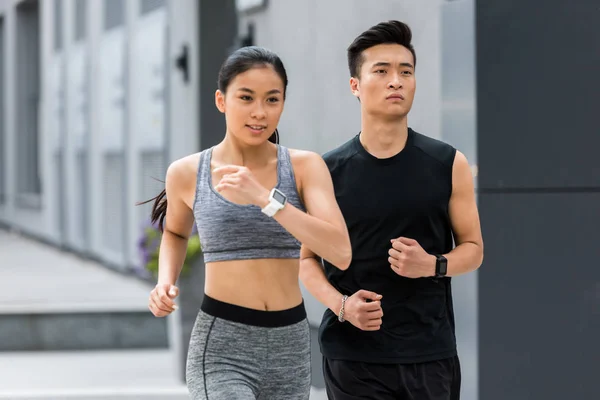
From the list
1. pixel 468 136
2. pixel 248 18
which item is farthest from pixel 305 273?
pixel 248 18

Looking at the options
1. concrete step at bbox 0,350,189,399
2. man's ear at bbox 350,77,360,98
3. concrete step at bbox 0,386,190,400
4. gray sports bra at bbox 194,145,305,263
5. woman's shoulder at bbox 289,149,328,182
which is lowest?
concrete step at bbox 0,350,189,399

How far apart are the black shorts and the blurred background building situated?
4.78ft

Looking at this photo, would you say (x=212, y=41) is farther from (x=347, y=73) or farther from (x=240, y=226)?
(x=240, y=226)

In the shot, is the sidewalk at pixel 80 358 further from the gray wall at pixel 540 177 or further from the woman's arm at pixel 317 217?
the woman's arm at pixel 317 217

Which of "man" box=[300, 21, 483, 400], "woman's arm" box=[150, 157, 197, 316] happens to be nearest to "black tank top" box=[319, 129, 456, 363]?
"man" box=[300, 21, 483, 400]

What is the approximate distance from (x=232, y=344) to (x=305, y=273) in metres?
0.45

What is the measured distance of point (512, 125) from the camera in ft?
15.4

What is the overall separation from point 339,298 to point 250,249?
1.22ft

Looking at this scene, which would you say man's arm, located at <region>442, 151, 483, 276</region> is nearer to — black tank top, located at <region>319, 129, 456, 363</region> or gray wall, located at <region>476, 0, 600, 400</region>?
black tank top, located at <region>319, 129, 456, 363</region>

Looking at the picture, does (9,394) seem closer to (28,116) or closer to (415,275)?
(415,275)

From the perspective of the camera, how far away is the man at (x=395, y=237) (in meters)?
3.24

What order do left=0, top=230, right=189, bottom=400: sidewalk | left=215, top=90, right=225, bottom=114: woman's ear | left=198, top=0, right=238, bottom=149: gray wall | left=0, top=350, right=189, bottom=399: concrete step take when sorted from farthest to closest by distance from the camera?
→ left=198, top=0, right=238, bottom=149: gray wall < left=0, top=230, right=189, bottom=400: sidewalk < left=0, top=350, right=189, bottom=399: concrete step < left=215, top=90, right=225, bottom=114: woman's ear

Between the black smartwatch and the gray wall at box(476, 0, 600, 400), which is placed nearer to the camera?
the black smartwatch

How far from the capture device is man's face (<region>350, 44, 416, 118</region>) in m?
3.21
